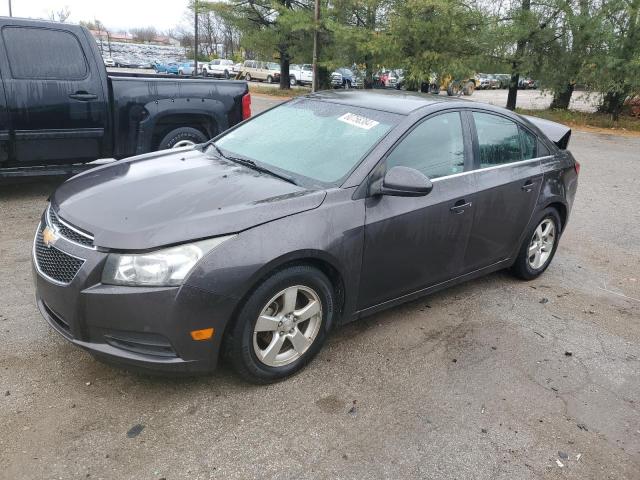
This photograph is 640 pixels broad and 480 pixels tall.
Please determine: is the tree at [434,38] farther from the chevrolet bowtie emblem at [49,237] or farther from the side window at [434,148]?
the chevrolet bowtie emblem at [49,237]

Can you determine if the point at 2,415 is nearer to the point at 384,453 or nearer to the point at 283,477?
the point at 283,477

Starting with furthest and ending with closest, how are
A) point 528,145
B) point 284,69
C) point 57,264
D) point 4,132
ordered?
point 284,69, point 4,132, point 528,145, point 57,264

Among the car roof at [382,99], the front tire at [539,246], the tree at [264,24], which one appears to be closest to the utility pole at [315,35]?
the tree at [264,24]

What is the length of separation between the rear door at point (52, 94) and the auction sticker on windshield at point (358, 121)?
3747 mm

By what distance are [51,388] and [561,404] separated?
2808 mm

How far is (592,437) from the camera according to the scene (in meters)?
2.84

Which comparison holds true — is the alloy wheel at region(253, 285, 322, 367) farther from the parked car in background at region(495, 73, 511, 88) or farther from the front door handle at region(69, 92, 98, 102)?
the parked car in background at region(495, 73, 511, 88)

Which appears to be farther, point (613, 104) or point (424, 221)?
point (613, 104)

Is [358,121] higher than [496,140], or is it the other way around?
[358,121]

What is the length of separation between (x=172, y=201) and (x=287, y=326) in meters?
0.92

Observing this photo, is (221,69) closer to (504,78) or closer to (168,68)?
(168,68)

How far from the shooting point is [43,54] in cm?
598

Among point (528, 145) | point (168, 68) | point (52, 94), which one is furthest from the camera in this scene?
point (168, 68)

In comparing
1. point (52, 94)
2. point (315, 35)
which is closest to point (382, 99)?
point (52, 94)
